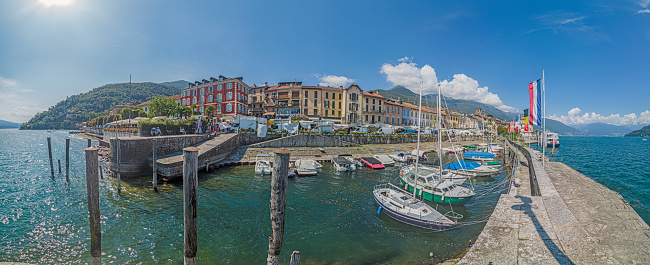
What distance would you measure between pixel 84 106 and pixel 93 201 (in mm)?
229484

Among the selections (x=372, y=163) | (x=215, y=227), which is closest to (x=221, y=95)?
(x=372, y=163)

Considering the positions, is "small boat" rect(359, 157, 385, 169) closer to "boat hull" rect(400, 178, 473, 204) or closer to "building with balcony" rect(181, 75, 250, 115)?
"boat hull" rect(400, 178, 473, 204)

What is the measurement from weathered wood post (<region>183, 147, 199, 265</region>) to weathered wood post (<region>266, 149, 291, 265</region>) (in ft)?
7.96

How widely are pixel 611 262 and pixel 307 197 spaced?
1488 centimetres

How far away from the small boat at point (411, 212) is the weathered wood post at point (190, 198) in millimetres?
10811

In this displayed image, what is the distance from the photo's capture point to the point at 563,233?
7.90 meters

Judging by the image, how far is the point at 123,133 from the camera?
128 feet

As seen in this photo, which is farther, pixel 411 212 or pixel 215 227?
pixel 411 212

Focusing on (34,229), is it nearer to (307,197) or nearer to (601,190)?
(307,197)

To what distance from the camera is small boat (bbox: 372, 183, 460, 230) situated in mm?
12648

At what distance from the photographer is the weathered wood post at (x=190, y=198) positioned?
6.32 meters

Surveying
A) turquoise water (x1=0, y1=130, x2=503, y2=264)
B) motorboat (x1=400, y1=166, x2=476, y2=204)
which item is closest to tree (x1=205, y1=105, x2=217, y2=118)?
turquoise water (x1=0, y1=130, x2=503, y2=264)

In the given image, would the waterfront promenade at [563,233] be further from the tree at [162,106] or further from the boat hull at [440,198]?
the tree at [162,106]

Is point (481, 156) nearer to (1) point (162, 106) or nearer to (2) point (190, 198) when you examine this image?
(2) point (190, 198)
